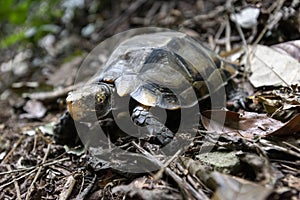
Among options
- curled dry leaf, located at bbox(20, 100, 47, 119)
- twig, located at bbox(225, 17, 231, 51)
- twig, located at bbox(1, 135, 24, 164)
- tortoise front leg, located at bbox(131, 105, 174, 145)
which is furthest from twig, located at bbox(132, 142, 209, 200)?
twig, located at bbox(225, 17, 231, 51)

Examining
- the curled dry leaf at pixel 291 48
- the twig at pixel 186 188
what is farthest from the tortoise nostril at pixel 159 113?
the curled dry leaf at pixel 291 48

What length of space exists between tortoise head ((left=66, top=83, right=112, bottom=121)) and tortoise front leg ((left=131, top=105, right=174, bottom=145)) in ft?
0.59

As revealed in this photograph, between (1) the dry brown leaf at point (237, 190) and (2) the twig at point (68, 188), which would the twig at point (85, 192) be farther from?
(1) the dry brown leaf at point (237, 190)

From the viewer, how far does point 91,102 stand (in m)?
1.94

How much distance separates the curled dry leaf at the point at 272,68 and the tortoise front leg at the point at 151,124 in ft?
2.75

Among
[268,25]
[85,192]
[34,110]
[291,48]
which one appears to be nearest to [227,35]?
[268,25]

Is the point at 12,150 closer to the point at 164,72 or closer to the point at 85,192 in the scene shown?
the point at 85,192

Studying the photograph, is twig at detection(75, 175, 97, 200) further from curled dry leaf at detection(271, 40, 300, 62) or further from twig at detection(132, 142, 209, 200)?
curled dry leaf at detection(271, 40, 300, 62)

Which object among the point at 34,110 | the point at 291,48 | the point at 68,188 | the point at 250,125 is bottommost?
the point at 34,110

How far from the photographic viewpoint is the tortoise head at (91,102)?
1942mm

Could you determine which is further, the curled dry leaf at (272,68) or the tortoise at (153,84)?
the curled dry leaf at (272,68)

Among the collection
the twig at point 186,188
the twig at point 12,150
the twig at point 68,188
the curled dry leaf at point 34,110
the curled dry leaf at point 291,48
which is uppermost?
the curled dry leaf at point 291,48

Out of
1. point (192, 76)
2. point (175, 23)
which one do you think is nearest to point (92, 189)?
point (192, 76)

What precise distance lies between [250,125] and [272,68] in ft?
2.30
